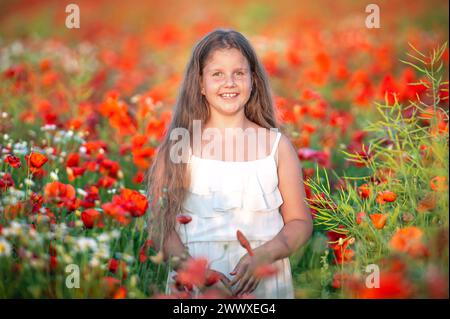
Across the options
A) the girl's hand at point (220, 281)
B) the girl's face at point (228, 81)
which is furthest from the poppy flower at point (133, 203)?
the girl's face at point (228, 81)

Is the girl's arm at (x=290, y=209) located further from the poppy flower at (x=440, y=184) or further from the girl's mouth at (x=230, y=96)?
the poppy flower at (x=440, y=184)

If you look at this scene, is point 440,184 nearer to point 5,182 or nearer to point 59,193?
point 59,193

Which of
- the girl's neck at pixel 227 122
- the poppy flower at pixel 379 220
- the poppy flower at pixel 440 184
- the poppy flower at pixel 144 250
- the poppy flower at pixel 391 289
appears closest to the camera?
the poppy flower at pixel 391 289

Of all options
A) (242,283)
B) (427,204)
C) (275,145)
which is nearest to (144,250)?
(242,283)

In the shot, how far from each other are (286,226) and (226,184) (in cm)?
24

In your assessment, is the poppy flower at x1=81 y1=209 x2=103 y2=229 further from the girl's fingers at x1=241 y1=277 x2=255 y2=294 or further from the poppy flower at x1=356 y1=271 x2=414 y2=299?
the poppy flower at x1=356 y1=271 x2=414 y2=299

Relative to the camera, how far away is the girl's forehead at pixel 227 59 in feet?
7.55

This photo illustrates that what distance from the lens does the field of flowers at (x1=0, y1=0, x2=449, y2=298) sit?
70.8 inches

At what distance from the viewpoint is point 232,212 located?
2.20m

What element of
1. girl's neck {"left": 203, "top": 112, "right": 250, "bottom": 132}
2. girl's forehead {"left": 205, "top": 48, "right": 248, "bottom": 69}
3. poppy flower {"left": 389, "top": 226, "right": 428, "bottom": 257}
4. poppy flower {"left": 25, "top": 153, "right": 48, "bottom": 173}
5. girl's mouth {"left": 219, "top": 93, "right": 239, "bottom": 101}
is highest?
girl's forehead {"left": 205, "top": 48, "right": 248, "bottom": 69}

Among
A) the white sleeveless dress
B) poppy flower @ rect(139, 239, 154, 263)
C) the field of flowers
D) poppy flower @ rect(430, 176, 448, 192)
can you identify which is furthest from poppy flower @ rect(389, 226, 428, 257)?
poppy flower @ rect(139, 239, 154, 263)

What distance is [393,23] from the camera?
26.0 feet

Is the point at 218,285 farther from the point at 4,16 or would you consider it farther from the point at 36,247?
the point at 4,16

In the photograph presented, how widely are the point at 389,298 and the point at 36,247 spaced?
95cm
